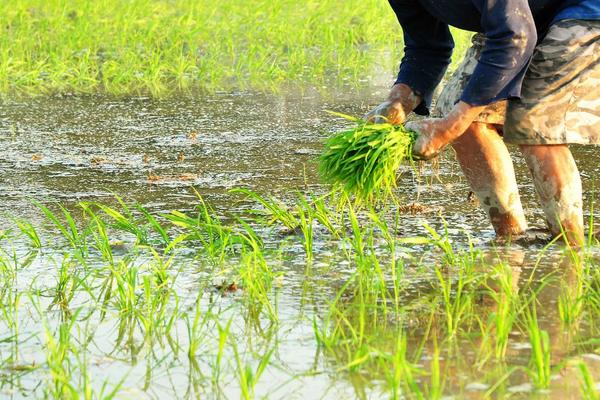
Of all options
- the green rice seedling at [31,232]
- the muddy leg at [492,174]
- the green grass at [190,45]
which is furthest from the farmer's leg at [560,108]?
the green grass at [190,45]

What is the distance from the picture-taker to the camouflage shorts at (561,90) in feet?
13.0

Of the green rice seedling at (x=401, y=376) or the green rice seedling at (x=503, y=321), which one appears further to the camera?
the green rice seedling at (x=503, y=321)

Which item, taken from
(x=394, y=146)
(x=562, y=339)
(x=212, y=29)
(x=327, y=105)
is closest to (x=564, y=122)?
(x=394, y=146)

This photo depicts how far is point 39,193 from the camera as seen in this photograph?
5141mm

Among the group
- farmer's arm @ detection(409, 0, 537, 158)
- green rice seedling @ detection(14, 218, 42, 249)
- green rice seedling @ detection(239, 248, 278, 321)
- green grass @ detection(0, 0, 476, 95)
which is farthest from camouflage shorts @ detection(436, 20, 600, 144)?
green grass @ detection(0, 0, 476, 95)

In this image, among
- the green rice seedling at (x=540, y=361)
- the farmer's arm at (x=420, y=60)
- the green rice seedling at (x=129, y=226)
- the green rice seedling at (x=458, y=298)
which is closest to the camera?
the green rice seedling at (x=540, y=361)

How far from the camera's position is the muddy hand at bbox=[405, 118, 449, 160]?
392 cm

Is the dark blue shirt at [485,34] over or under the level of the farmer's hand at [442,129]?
over

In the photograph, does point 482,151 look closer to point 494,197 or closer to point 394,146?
point 494,197

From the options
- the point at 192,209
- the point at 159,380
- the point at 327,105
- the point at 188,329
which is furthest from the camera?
the point at 327,105

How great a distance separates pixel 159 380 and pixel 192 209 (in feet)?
6.35

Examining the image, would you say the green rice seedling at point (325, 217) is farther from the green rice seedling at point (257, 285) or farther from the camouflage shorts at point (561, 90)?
the camouflage shorts at point (561, 90)

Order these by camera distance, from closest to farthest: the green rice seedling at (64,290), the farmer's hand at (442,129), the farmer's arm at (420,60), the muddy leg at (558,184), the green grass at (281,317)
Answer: the green grass at (281,317)
the green rice seedling at (64,290)
the farmer's hand at (442,129)
the muddy leg at (558,184)
the farmer's arm at (420,60)

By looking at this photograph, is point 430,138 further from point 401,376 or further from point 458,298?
point 401,376
